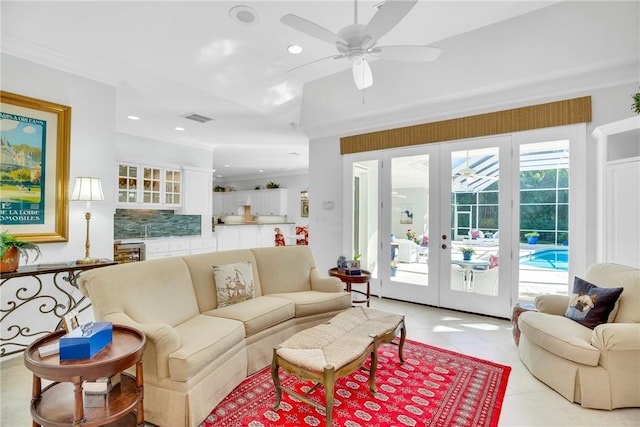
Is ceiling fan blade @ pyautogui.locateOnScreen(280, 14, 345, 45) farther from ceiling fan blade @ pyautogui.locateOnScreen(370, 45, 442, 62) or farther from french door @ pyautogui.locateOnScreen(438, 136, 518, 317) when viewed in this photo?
french door @ pyautogui.locateOnScreen(438, 136, 518, 317)

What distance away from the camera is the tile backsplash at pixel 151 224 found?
5.99 meters

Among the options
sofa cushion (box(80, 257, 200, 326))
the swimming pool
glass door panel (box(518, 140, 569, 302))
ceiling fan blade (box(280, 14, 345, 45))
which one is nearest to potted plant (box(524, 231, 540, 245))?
glass door panel (box(518, 140, 569, 302))

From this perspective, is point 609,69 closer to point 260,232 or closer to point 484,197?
point 484,197

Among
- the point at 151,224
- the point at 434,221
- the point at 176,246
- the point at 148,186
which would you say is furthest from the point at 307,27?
the point at 151,224

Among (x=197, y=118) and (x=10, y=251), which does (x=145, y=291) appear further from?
(x=197, y=118)

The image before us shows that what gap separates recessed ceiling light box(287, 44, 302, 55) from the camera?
11.6 ft

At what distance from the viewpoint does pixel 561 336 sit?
2.23 metres

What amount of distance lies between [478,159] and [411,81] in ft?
4.19

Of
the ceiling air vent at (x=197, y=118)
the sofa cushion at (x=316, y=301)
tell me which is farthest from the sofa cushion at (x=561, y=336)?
the ceiling air vent at (x=197, y=118)

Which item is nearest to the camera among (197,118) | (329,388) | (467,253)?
(329,388)

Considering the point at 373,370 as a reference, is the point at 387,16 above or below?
above

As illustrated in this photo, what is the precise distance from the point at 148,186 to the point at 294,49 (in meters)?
3.94

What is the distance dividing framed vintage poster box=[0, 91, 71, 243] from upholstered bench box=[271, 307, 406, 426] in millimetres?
2617

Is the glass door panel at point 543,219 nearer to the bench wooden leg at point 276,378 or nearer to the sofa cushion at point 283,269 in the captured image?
the sofa cushion at point 283,269
